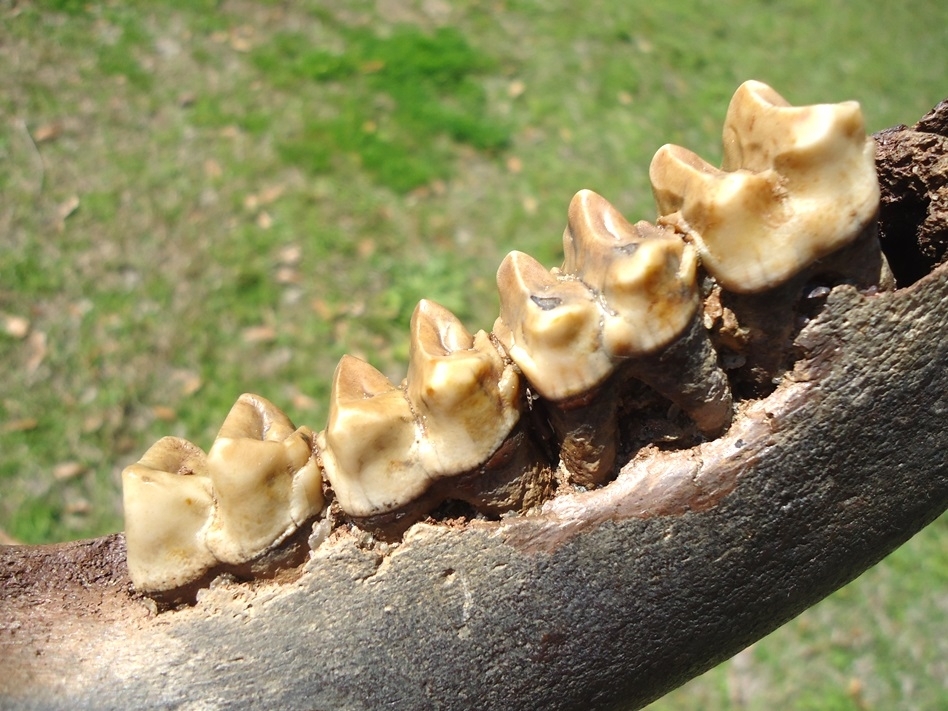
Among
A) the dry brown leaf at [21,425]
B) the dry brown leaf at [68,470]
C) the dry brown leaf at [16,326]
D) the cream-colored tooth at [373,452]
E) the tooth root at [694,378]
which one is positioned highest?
the tooth root at [694,378]

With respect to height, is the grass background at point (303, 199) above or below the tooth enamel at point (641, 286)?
below

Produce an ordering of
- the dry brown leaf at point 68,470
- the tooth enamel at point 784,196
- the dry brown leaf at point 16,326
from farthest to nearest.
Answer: the dry brown leaf at point 16,326 < the dry brown leaf at point 68,470 < the tooth enamel at point 784,196

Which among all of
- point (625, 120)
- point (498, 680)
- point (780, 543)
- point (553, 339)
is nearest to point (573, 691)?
point (498, 680)

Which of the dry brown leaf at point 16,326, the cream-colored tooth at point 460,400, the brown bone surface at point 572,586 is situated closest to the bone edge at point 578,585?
the brown bone surface at point 572,586

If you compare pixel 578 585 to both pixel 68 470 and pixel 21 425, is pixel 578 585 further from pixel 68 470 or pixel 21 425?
pixel 21 425

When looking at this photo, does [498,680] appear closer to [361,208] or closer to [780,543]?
[780,543]

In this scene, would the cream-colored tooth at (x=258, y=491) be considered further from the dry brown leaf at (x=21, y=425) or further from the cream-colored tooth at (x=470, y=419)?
the dry brown leaf at (x=21, y=425)

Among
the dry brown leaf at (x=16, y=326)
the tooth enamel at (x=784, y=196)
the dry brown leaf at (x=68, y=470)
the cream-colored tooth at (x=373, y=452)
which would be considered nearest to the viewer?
the tooth enamel at (x=784, y=196)

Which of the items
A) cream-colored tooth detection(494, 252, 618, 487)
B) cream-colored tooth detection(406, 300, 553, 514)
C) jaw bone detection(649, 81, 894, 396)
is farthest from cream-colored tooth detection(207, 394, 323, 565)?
jaw bone detection(649, 81, 894, 396)
